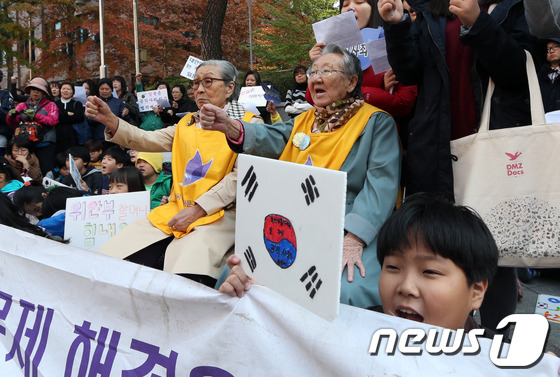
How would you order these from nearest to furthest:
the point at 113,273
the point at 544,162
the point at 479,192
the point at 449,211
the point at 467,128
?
the point at 449,211
the point at 113,273
the point at 544,162
the point at 479,192
the point at 467,128

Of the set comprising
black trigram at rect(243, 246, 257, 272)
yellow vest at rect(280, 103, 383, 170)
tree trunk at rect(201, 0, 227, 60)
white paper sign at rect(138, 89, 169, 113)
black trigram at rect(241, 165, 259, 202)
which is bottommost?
black trigram at rect(243, 246, 257, 272)

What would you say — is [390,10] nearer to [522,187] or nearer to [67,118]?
[522,187]

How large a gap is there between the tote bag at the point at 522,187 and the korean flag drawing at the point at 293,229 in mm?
1083

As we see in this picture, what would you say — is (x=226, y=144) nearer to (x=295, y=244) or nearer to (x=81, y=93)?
(x=295, y=244)

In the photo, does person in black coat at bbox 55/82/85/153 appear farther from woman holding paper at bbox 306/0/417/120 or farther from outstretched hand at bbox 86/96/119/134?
woman holding paper at bbox 306/0/417/120

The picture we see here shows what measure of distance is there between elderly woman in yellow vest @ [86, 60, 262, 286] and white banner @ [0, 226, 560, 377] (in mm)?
683

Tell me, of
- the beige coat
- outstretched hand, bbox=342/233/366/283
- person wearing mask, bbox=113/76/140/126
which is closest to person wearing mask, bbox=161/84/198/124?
person wearing mask, bbox=113/76/140/126

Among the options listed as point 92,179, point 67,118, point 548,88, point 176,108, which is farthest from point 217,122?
point 67,118

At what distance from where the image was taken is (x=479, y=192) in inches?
90.9

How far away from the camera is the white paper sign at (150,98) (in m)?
7.72

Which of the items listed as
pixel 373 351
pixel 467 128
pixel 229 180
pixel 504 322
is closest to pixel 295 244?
pixel 373 351

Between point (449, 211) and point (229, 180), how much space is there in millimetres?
1483

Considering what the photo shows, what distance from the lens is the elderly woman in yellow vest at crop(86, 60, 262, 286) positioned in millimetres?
2869

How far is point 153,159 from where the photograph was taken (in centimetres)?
520
